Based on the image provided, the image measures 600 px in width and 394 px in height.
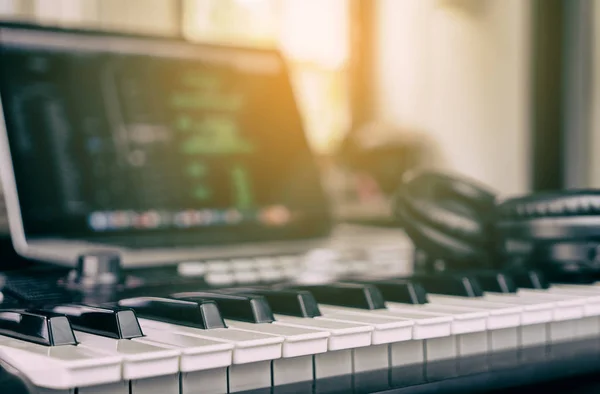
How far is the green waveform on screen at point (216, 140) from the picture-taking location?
3.28ft

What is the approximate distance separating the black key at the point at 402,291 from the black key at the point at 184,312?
0.59ft

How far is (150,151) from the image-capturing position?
96 centimetres

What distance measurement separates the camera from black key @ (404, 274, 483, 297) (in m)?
0.62

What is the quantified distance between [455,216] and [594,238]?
14 centimetres

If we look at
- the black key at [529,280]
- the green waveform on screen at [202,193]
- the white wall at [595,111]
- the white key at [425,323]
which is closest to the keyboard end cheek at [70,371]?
the white key at [425,323]

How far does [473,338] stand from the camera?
0.57 meters

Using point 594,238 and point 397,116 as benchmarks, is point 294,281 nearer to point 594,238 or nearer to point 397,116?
point 594,238

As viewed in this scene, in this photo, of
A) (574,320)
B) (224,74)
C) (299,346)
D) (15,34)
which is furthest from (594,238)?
(15,34)

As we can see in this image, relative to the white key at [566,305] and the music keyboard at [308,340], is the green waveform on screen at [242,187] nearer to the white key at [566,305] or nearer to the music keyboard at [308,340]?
the music keyboard at [308,340]

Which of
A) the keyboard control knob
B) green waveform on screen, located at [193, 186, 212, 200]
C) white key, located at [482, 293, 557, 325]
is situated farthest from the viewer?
green waveform on screen, located at [193, 186, 212, 200]

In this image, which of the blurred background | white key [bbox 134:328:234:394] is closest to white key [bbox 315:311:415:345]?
white key [bbox 134:328:234:394]

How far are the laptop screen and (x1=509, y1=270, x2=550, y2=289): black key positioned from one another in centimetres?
41

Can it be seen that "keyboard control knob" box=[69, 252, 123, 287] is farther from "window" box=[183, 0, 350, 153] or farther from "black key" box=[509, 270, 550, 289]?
"window" box=[183, 0, 350, 153]

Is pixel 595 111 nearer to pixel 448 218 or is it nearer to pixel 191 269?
pixel 448 218
